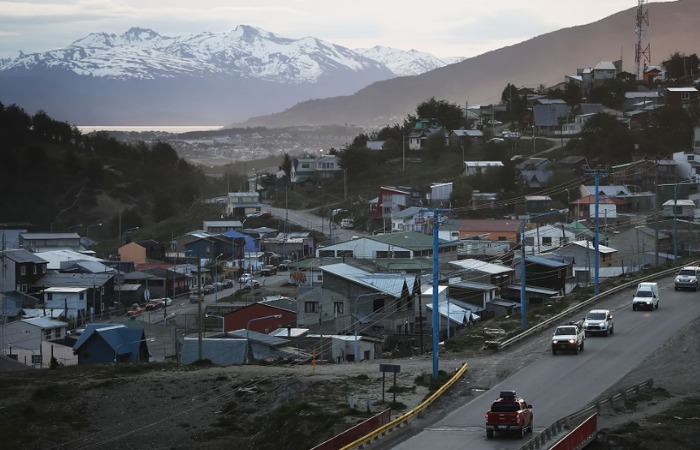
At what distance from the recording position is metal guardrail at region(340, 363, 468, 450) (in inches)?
682

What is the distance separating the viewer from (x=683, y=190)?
58875 millimetres

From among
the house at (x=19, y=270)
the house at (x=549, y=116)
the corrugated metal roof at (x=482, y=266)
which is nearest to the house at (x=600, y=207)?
the corrugated metal roof at (x=482, y=266)

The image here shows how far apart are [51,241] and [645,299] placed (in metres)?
41.4

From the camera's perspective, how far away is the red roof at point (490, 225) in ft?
182

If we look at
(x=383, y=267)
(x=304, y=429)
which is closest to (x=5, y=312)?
(x=383, y=267)

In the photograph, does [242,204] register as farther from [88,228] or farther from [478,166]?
[478,166]

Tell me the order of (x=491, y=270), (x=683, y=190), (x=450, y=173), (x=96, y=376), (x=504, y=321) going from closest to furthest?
(x=96, y=376) → (x=504, y=321) → (x=491, y=270) → (x=683, y=190) → (x=450, y=173)

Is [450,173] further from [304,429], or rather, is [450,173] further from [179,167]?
[304,429]

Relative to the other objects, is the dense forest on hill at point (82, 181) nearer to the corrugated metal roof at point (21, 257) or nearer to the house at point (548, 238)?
the corrugated metal roof at point (21, 257)

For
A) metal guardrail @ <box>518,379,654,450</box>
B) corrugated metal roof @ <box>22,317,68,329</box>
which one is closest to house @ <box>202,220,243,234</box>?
corrugated metal roof @ <box>22,317,68,329</box>

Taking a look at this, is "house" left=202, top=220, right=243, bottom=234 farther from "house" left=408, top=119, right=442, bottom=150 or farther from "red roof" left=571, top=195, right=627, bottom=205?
"red roof" left=571, top=195, right=627, bottom=205

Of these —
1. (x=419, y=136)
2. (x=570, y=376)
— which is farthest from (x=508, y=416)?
(x=419, y=136)

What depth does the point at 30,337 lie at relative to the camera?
120ft

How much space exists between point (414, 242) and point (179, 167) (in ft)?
188
